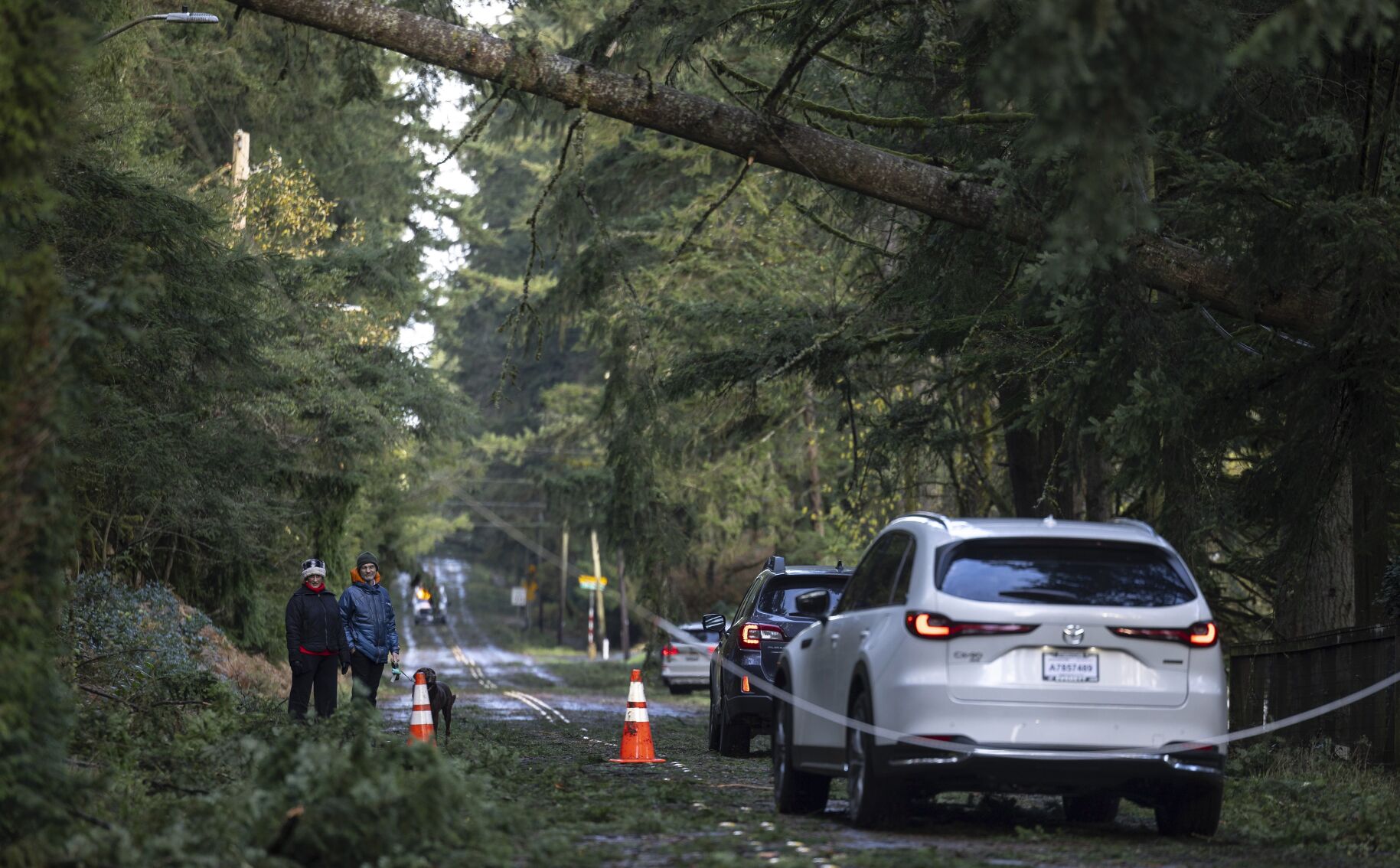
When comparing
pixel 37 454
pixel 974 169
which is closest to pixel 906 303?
pixel 974 169

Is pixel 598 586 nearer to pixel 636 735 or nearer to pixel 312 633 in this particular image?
pixel 312 633

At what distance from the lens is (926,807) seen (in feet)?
40.1

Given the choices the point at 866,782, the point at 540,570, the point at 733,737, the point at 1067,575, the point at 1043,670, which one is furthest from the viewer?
the point at 540,570

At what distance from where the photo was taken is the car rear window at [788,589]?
56.2ft

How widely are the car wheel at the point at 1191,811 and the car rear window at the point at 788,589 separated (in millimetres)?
6617

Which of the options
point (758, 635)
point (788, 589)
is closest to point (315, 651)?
point (758, 635)

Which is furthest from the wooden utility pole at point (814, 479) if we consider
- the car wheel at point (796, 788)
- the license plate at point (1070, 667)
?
the license plate at point (1070, 667)

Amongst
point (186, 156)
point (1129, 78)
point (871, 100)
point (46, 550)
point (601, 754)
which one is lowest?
point (601, 754)

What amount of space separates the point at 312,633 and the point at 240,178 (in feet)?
61.9

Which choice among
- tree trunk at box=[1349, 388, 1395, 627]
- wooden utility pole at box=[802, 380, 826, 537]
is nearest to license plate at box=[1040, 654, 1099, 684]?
tree trunk at box=[1349, 388, 1395, 627]

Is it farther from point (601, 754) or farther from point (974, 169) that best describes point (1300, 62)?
point (601, 754)

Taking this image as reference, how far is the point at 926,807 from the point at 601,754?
5.33 metres

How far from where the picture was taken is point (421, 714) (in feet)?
49.1

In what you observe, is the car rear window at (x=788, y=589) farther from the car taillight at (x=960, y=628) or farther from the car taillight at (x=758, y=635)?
the car taillight at (x=960, y=628)
